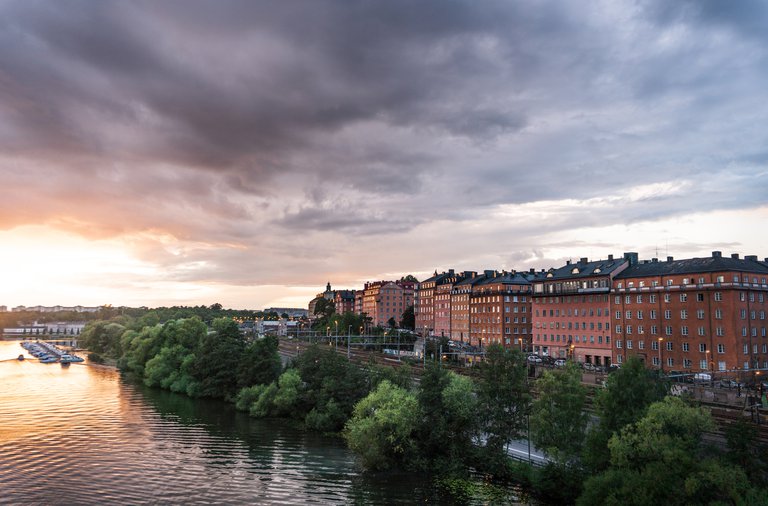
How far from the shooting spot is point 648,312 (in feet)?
339

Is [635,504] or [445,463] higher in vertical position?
[635,504]

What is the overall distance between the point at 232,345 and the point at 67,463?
43954mm

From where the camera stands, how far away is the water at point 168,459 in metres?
45.8

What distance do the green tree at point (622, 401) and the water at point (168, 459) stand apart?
1511 cm

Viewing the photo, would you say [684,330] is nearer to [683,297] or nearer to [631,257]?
[683,297]

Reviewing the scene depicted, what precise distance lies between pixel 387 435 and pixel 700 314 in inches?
2681

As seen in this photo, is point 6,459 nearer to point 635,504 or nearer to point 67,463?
point 67,463

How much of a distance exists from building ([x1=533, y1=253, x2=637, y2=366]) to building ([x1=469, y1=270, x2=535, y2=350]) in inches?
569

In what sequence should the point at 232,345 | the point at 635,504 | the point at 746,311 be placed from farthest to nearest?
1. the point at 232,345
2. the point at 746,311
3. the point at 635,504

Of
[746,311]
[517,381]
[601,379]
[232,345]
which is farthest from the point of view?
[232,345]

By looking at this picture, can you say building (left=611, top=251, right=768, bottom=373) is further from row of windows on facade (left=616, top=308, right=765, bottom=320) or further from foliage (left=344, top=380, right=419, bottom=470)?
foliage (left=344, top=380, right=419, bottom=470)

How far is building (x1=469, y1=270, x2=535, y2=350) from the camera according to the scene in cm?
14888

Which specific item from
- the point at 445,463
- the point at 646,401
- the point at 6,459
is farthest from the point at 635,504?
the point at 6,459

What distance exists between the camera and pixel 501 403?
50969 mm
